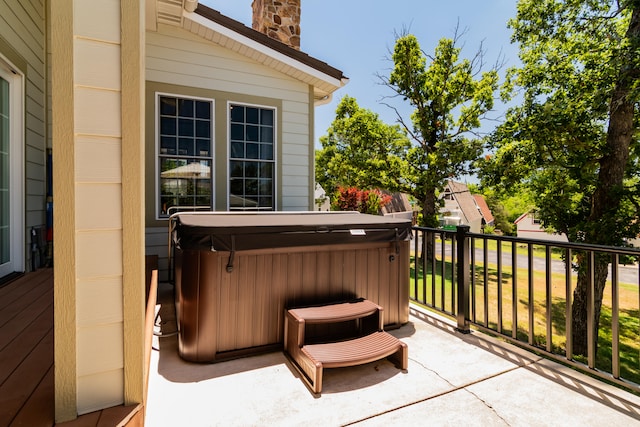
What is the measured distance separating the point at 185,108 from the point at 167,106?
23 cm

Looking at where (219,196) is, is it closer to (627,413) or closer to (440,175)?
(627,413)

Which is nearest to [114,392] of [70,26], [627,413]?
[70,26]

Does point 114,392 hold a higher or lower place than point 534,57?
lower

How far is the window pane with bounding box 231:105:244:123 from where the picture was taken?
4954 millimetres

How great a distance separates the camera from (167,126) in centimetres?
457

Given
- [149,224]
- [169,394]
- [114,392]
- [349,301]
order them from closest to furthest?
[114,392] → [169,394] → [349,301] → [149,224]

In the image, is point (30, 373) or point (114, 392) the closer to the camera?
point (114, 392)

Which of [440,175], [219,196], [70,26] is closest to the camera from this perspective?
[70,26]

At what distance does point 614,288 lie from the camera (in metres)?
2.08

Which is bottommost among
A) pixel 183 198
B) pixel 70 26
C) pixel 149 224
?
pixel 149 224

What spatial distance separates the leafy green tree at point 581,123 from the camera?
19.3ft

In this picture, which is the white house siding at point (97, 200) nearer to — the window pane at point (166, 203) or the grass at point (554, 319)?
the grass at point (554, 319)

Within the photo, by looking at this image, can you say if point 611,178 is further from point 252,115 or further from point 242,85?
point 242,85

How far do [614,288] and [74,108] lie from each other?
308 centimetres
